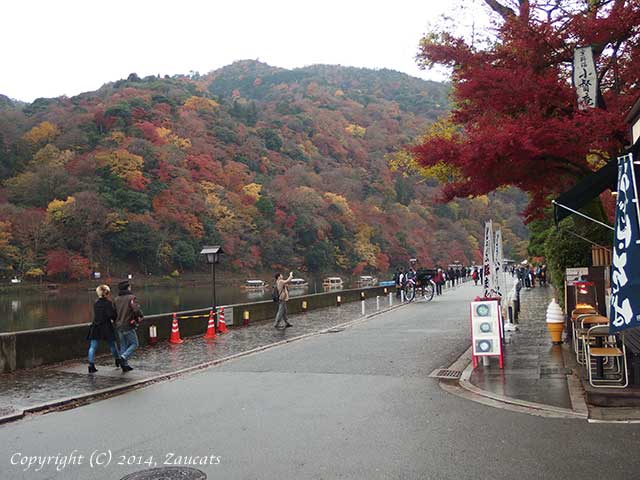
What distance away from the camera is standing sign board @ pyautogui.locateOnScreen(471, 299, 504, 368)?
10805 mm

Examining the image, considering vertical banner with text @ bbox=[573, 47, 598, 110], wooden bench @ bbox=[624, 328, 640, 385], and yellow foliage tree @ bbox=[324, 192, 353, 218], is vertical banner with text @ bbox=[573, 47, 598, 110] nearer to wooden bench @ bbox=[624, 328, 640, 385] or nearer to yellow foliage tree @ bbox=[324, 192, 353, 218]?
wooden bench @ bbox=[624, 328, 640, 385]

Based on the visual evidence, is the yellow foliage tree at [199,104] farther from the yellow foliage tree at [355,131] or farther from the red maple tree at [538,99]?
the red maple tree at [538,99]

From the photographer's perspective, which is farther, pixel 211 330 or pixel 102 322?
pixel 211 330

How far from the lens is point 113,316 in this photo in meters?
11.6

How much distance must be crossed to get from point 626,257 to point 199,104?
10438cm

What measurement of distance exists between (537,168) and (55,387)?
10264 millimetres

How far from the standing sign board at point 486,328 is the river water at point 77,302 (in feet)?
113

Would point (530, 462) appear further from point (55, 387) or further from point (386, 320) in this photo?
point (386, 320)

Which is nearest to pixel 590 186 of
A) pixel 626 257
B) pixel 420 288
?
pixel 626 257

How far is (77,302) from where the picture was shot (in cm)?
5462

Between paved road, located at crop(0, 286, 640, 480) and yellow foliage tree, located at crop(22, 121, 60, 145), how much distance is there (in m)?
75.5

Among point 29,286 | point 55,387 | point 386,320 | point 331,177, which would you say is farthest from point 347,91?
point 55,387

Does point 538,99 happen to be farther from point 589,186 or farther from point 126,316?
point 126,316

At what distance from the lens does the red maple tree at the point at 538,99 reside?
35.5 feet
